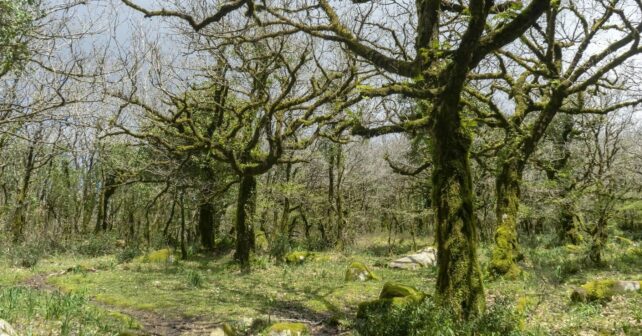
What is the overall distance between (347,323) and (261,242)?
16.0 meters

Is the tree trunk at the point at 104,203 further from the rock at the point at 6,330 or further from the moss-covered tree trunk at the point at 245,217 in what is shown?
the rock at the point at 6,330

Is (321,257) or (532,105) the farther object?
(321,257)

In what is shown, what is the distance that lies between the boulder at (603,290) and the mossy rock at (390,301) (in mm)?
3385

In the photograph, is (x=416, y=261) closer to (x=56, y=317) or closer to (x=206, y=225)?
(x=206, y=225)

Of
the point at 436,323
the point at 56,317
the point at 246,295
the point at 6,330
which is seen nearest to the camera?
the point at 6,330

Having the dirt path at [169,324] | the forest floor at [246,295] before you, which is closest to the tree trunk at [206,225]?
the forest floor at [246,295]

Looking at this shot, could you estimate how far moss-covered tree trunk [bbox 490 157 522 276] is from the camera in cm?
1317

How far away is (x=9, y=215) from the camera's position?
1207 inches

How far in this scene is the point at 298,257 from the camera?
2023 cm

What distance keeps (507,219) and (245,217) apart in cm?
946

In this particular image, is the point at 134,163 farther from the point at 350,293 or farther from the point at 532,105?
the point at 532,105

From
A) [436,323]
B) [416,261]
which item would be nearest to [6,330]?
[436,323]

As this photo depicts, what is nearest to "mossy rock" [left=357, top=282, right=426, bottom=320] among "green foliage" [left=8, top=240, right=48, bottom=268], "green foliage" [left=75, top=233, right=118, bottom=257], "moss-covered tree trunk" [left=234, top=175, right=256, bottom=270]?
"moss-covered tree trunk" [left=234, top=175, right=256, bottom=270]

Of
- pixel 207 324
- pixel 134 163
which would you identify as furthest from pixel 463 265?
pixel 134 163
